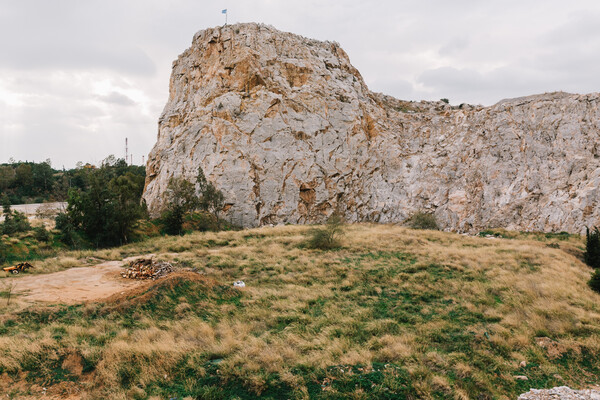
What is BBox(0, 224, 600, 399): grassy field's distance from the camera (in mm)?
5715

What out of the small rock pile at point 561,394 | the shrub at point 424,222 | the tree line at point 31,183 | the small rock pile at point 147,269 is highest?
the tree line at point 31,183

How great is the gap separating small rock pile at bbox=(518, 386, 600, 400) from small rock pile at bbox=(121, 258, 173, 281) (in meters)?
12.8

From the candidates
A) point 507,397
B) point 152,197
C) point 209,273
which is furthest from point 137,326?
point 152,197

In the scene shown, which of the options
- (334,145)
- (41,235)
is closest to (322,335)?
(41,235)

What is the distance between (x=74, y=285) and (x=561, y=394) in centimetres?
1440

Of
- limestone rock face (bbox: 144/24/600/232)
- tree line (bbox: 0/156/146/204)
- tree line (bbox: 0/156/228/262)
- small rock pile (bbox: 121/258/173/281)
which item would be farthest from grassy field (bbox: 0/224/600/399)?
tree line (bbox: 0/156/146/204)

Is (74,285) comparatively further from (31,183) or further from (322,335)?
(31,183)

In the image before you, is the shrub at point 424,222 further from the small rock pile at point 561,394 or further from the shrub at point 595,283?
the small rock pile at point 561,394

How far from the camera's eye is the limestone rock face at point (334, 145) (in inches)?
1119

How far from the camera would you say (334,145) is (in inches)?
1374

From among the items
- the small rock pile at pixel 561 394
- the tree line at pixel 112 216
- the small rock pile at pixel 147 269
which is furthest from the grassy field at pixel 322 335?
the tree line at pixel 112 216

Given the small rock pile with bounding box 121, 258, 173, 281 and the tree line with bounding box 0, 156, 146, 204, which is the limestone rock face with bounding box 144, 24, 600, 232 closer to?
the small rock pile with bounding box 121, 258, 173, 281

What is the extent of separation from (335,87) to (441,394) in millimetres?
35492

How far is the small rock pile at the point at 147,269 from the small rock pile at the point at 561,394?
12759mm
